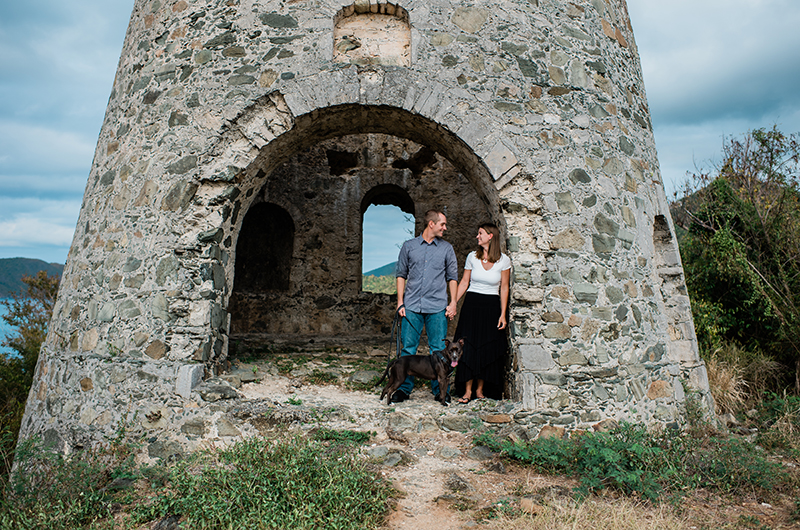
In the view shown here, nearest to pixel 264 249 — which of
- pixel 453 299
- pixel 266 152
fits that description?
pixel 266 152

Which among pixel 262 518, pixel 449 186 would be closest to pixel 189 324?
pixel 262 518

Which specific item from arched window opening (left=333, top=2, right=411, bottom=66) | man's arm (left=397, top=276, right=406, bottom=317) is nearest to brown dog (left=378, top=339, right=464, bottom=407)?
man's arm (left=397, top=276, right=406, bottom=317)

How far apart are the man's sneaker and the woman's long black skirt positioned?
1.83 feet

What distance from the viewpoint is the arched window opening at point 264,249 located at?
31.6 feet

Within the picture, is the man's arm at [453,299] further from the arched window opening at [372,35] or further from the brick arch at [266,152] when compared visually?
the arched window opening at [372,35]

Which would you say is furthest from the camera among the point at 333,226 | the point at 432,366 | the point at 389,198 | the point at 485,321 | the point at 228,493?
the point at 389,198

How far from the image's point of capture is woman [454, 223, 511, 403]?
15.8 ft

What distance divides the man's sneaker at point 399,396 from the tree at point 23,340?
20.1ft

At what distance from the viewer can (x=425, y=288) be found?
4.82 metres

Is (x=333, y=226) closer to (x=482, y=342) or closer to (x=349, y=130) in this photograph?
(x=349, y=130)

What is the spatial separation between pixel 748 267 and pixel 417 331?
216 inches

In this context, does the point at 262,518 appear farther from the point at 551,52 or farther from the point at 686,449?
the point at 551,52

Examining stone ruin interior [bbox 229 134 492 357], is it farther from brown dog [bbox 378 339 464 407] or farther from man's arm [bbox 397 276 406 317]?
brown dog [bbox 378 339 464 407]

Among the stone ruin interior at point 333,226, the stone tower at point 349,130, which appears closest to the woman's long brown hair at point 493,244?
the stone tower at point 349,130
